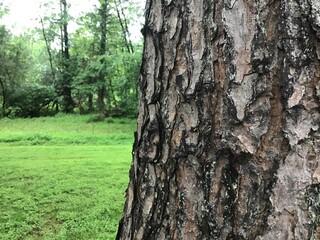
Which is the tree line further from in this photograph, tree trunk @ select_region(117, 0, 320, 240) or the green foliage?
tree trunk @ select_region(117, 0, 320, 240)

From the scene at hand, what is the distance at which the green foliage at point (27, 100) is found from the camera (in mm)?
17812

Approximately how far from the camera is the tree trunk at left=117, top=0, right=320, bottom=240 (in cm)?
75

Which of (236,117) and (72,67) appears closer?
(236,117)

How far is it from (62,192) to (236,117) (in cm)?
330

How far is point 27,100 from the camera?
18.0 metres

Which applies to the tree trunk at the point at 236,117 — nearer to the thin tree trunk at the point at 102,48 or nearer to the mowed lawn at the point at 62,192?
the mowed lawn at the point at 62,192

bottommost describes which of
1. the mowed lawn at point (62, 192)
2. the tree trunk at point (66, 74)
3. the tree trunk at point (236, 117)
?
the mowed lawn at point (62, 192)

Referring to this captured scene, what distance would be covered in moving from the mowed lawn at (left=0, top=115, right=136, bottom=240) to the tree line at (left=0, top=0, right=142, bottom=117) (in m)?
9.81

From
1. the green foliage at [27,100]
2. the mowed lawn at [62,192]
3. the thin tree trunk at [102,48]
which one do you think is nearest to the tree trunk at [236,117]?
the mowed lawn at [62,192]

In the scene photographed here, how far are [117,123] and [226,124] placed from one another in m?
13.7

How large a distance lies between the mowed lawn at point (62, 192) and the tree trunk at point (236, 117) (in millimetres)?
2160

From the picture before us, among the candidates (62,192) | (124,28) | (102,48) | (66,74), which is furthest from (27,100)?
(62,192)

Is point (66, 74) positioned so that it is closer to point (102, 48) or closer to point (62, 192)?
point (102, 48)

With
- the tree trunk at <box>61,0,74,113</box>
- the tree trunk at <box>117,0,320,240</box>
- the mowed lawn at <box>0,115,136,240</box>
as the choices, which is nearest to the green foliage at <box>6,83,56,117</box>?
the tree trunk at <box>61,0,74,113</box>
